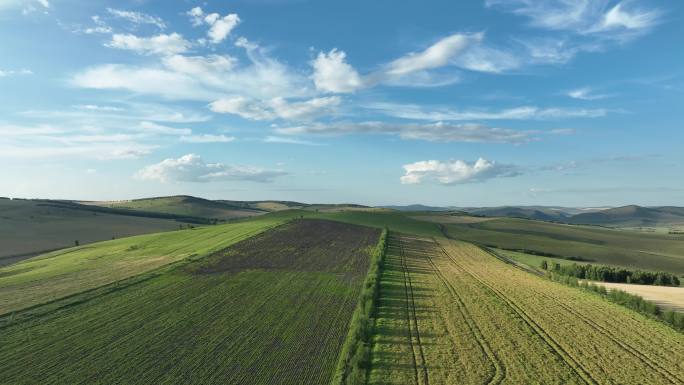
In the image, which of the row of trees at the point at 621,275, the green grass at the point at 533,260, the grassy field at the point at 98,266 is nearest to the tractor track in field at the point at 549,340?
the row of trees at the point at 621,275

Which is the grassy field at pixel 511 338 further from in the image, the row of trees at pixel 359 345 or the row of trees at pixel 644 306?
the row of trees at pixel 644 306

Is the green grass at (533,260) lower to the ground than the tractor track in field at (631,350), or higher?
lower

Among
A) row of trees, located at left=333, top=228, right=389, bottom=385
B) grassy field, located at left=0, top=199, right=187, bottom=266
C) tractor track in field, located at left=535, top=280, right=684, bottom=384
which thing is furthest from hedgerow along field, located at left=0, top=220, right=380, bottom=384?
grassy field, located at left=0, top=199, right=187, bottom=266

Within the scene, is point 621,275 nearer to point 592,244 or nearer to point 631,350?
point 631,350

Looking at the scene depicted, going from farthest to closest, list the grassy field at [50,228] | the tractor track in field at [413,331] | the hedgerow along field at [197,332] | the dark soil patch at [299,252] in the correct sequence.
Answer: the grassy field at [50,228]
the dark soil patch at [299,252]
the hedgerow along field at [197,332]
the tractor track in field at [413,331]

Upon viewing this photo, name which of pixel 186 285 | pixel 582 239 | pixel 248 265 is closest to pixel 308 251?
pixel 248 265

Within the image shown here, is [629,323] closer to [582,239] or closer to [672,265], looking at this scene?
[672,265]
